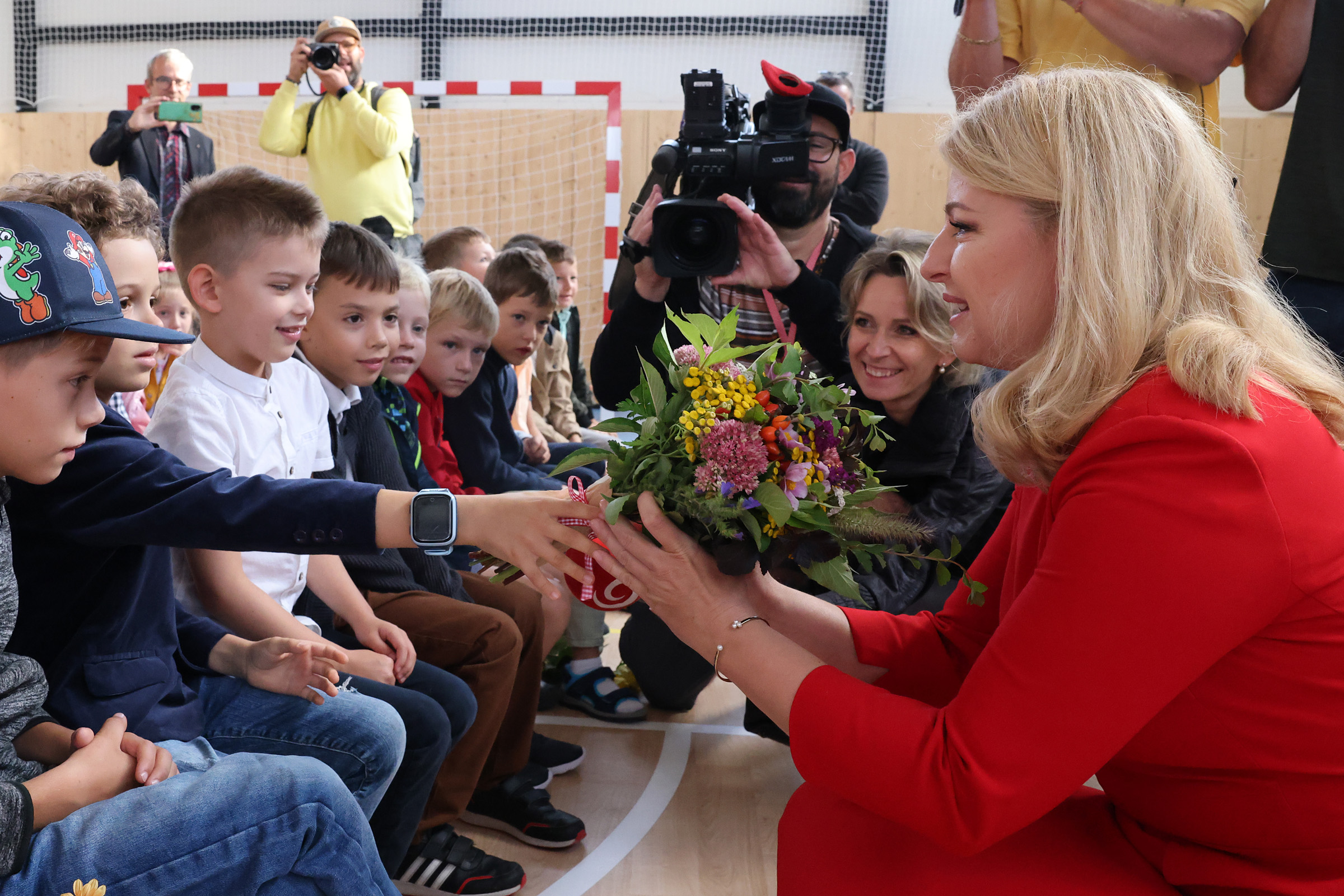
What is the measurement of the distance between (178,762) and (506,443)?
6.82 ft

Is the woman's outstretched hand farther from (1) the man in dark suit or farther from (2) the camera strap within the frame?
(1) the man in dark suit

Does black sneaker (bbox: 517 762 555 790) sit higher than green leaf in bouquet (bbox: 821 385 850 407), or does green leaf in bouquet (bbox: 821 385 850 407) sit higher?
green leaf in bouquet (bbox: 821 385 850 407)

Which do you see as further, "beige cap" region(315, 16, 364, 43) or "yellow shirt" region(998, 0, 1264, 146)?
"beige cap" region(315, 16, 364, 43)

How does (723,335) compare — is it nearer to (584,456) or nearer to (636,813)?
(584,456)

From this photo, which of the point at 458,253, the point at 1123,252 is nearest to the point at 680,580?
the point at 1123,252

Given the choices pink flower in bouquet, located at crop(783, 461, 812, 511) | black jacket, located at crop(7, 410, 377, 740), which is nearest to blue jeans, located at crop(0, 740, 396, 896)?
black jacket, located at crop(7, 410, 377, 740)

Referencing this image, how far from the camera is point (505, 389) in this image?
3375mm

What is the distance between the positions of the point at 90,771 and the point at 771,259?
171 centimetres

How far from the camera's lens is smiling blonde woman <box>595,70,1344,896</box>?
3.25 ft


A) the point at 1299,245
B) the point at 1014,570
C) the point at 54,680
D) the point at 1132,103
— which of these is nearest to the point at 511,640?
the point at 54,680

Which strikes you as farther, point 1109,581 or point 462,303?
point 462,303

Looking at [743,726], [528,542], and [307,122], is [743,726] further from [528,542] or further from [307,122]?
[307,122]

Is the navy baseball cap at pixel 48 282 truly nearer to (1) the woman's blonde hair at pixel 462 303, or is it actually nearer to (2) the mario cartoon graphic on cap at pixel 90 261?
(2) the mario cartoon graphic on cap at pixel 90 261

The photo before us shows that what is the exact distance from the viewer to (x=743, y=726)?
9.15 ft
